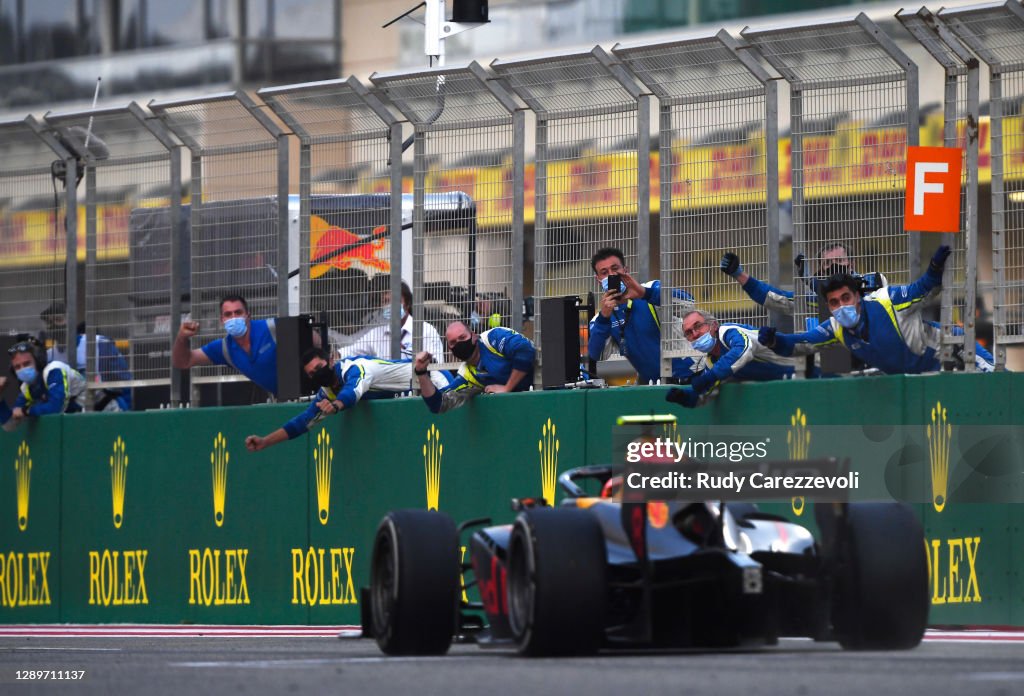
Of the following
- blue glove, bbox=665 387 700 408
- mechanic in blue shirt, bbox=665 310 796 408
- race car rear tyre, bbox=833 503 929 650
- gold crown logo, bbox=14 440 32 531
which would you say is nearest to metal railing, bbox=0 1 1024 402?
mechanic in blue shirt, bbox=665 310 796 408

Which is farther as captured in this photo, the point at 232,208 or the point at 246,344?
the point at 232,208

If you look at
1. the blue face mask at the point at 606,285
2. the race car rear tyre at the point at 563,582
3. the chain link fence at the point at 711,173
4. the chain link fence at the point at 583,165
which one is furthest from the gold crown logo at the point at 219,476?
the race car rear tyre at the point at 563,582

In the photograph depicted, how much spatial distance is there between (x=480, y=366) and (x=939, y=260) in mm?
3414

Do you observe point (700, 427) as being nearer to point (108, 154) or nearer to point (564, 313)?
point (564, 313)

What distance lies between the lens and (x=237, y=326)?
50.8ft

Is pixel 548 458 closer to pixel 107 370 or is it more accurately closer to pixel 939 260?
pixel 939 260

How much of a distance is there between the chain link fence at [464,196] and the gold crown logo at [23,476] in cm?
388

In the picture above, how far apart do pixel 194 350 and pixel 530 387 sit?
9.51 ft

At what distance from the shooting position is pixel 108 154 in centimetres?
1684

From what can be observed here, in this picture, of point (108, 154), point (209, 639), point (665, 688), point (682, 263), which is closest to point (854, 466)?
point (682, 263)

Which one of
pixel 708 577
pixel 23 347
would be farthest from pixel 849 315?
pixel 23 347

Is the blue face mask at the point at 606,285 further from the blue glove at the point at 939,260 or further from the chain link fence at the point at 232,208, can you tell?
the chain link fence at the point at 232,208

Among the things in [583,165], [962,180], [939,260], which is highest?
[583,165]

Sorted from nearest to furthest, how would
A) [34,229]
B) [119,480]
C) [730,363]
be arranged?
[730,363]
[119,480]
[34,229]
